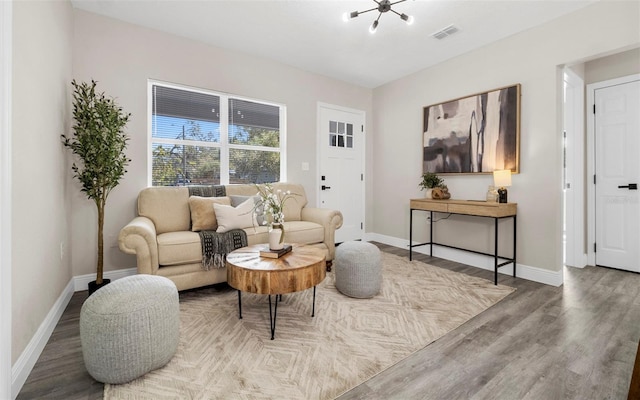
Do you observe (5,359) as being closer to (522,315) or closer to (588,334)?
(522,315)

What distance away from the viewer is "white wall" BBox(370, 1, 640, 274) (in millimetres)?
2730

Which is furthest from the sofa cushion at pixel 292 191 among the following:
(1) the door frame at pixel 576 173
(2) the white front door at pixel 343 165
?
(1) the door frame at pixel 576 173

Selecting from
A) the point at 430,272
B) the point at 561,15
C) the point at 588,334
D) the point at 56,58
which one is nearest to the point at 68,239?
the point at 56,58

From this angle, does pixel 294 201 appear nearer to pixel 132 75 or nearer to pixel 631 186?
pixel 132 75

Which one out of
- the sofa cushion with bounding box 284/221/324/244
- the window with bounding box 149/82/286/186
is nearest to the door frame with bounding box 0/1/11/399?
the window with bounding box 149/82/286/186

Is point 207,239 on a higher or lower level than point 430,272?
higher

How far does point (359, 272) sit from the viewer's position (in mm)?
2615

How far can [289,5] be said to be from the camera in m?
2.77

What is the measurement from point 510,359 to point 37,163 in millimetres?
3226

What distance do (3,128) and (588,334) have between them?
3.65 m

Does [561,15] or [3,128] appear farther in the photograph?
[561,15]

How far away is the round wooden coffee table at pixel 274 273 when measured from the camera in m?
1.90

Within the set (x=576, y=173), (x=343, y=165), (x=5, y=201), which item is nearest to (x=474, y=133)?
(x=576, y=173)

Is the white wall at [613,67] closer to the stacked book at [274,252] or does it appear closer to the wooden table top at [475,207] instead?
the wooden table top at [475,207]
